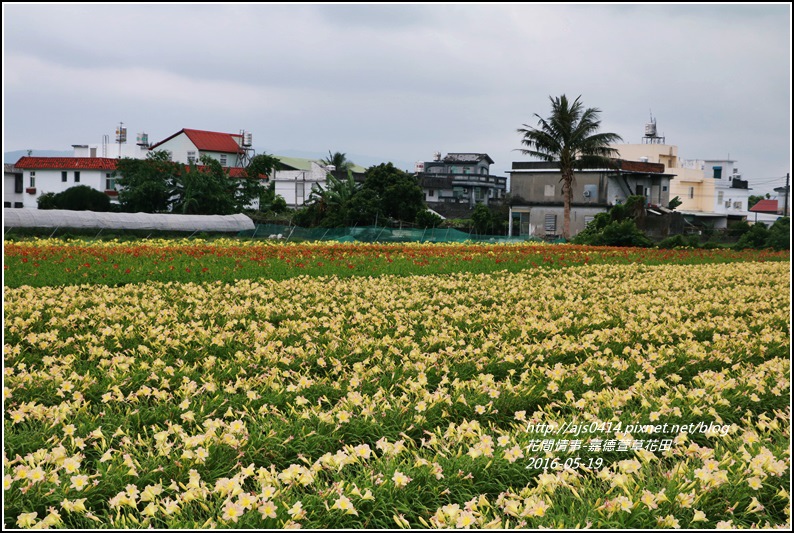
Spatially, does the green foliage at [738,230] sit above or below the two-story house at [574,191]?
below

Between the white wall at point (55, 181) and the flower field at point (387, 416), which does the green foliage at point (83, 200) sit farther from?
the flower field at point (387, 416)

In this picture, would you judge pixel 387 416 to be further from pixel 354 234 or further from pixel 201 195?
pixel 201 195

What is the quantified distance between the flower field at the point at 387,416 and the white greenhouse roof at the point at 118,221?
76.7 ft

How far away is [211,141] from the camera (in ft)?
223

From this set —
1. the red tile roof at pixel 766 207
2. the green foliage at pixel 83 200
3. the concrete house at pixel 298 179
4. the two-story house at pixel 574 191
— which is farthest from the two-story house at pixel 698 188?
the green foliage at pixel 83 200

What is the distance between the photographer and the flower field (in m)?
3.52

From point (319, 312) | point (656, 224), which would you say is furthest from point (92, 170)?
point (319, 312)

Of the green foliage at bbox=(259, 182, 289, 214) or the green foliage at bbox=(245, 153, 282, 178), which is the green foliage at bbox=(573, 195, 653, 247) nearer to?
the green foliage at bbox=(245, 153, 282, 178)

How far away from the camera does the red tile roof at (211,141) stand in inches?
2623

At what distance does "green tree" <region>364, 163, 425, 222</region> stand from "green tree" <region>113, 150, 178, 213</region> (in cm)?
1163

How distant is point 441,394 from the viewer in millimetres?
5160

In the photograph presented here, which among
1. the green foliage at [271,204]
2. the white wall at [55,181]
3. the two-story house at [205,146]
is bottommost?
the green foliage at [271,204]

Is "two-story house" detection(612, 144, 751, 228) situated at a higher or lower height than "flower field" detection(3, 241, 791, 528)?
higher

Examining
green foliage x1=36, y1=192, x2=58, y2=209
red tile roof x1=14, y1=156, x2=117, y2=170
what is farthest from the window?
red tile roof x1=14, y1=156, x2=117, y2=170
